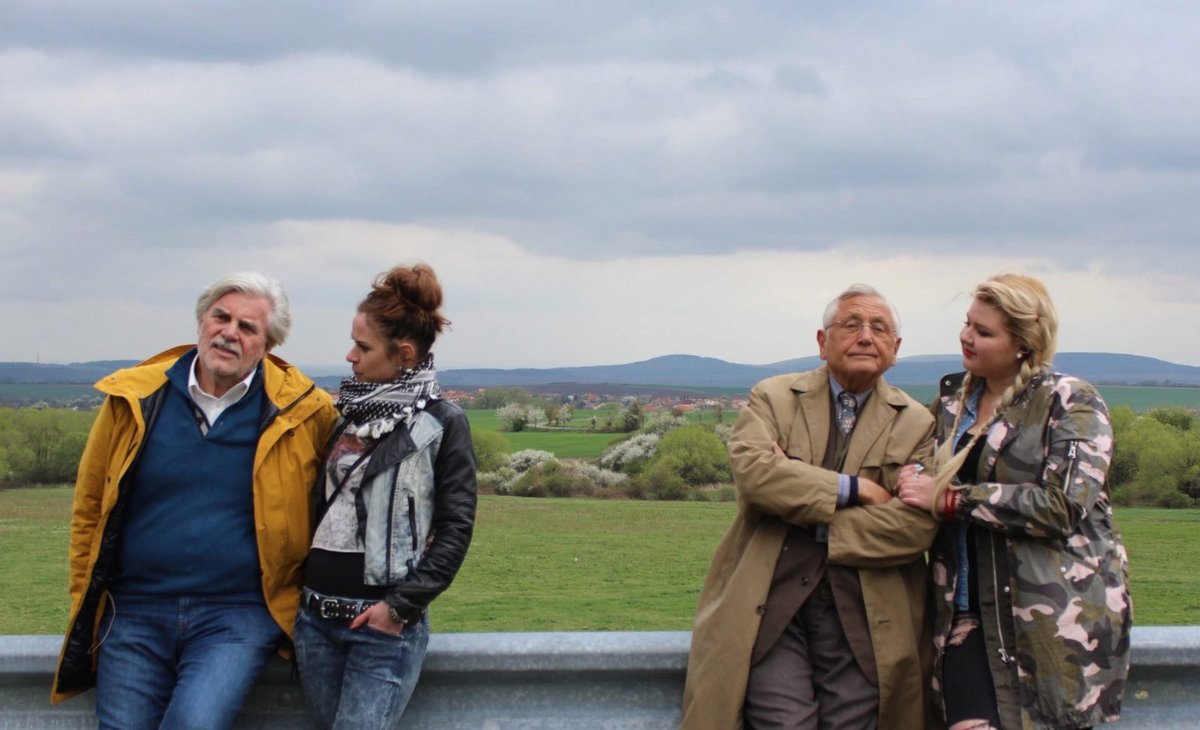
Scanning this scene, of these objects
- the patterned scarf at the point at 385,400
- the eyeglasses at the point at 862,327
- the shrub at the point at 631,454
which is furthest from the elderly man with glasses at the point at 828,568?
the shrub at the point at 631,454

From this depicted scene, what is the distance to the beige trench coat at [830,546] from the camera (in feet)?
10.9

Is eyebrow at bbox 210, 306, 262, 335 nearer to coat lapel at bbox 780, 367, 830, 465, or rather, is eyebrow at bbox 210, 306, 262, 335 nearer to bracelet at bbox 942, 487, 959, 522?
coat lapel at bbox 780, 367, 830, 465

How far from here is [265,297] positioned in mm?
3602

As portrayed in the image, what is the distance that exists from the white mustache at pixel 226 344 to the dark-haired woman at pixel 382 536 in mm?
389

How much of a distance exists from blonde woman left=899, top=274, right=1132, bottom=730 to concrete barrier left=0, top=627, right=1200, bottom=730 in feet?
0.95

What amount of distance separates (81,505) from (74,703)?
0.58m

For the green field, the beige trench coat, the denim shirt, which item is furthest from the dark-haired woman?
the green field

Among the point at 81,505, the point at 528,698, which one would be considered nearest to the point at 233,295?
the point at 81,505

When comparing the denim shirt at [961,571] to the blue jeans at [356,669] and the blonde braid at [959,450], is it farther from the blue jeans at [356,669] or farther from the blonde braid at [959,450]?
the blue jeans at [356,669]

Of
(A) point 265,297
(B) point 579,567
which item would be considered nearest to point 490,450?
(B) point 579,567

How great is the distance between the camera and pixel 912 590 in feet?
11.5

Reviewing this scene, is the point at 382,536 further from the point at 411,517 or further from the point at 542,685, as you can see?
the point at 542,685

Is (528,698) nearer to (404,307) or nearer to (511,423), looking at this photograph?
(404,307)

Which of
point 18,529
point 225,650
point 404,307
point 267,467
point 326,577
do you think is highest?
point 404,307
